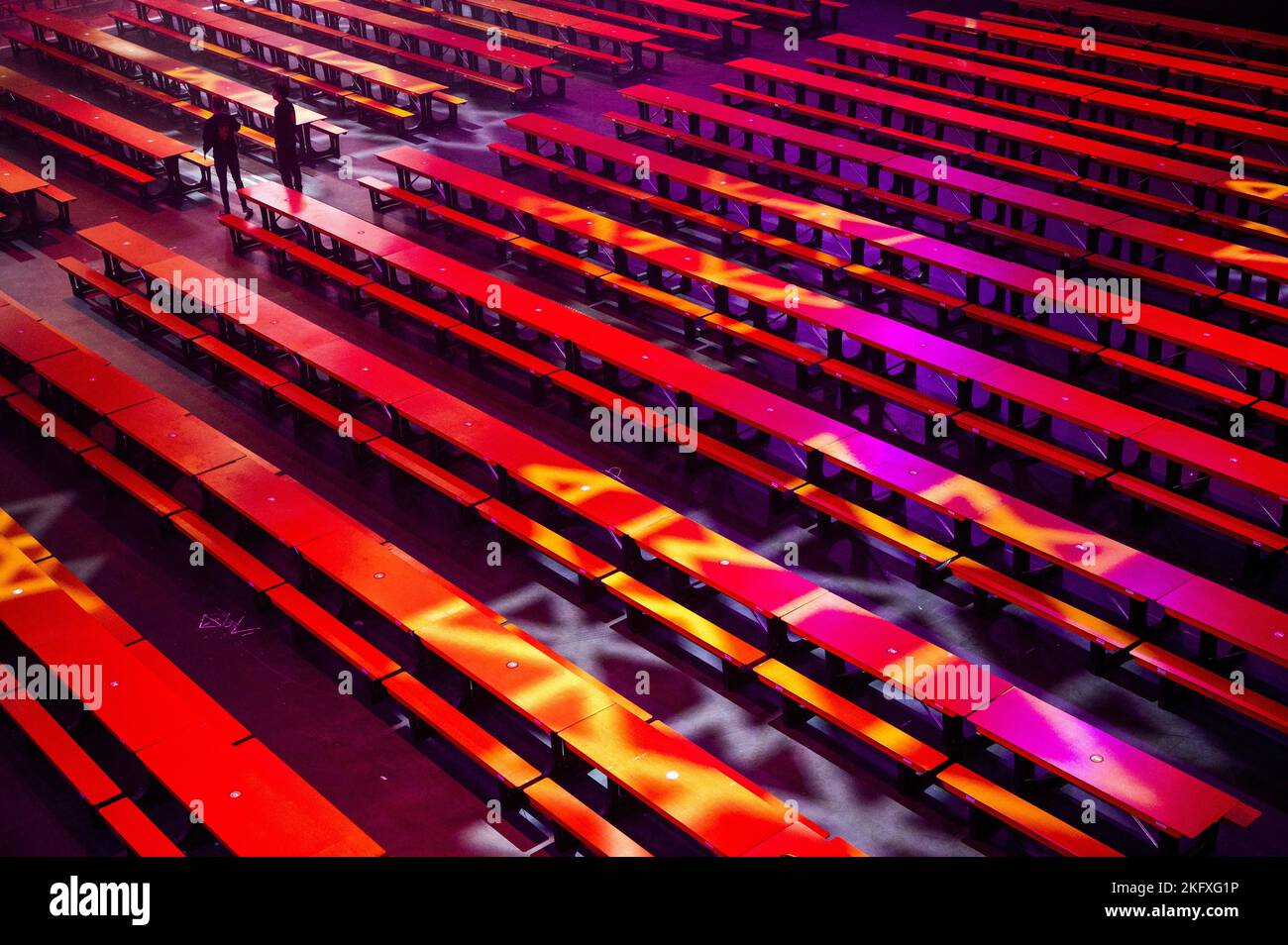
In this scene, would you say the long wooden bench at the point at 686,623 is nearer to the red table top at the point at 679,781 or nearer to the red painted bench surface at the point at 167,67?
the red table top at the point at 679,781

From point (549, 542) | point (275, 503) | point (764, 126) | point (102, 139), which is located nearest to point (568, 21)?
point (764, 126)

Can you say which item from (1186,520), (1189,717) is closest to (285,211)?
(1186,520)

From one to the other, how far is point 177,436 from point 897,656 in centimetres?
521

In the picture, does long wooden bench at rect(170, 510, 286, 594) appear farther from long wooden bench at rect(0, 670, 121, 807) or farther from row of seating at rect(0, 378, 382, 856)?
long wooden bench at rect(0, 670, 121, 807)

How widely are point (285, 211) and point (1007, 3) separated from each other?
11.8 meters

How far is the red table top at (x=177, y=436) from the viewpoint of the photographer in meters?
9.55

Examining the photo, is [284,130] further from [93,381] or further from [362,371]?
[362,371]

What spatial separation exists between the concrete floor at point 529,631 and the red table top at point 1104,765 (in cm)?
46

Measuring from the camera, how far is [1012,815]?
6777mm

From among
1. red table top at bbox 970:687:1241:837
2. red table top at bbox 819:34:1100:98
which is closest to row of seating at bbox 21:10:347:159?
red table top at bbox 819:34:1100:98

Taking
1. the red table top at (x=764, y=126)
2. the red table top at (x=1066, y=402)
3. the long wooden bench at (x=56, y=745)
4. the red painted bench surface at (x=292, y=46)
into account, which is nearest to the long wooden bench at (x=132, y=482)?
the long wooden bench at (x=56, y=745)

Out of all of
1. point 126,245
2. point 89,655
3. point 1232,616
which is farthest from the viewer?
point 126,245

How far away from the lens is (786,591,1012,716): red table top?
7.24 meters
